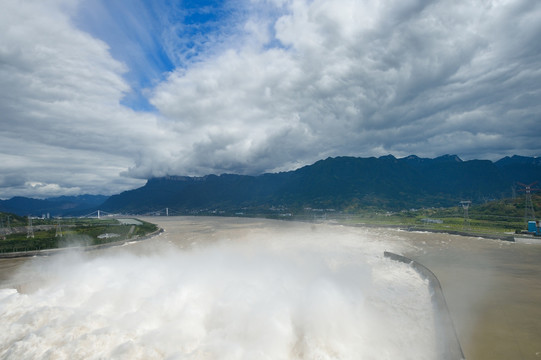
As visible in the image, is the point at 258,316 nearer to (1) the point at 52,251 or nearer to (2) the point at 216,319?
(2) the point at 216,319

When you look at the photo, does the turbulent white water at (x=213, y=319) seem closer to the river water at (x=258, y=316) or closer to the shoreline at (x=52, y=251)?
the river water at (x=258, y=316)

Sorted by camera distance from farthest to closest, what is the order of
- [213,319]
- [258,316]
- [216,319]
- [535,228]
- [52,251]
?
1. [535,228]
2. [52,251]
3. [213,319]
4. [216,319]
5. [258,316]

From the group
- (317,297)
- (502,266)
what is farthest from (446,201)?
(317,297)

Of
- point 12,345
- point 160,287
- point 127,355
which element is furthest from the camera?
point 160,287

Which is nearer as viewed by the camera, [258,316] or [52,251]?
[258,316]

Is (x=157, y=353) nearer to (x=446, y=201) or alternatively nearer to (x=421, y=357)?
(x=421, y=357)

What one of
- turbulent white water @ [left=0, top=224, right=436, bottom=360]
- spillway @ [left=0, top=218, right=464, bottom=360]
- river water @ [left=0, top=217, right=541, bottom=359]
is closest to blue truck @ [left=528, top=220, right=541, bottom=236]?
river water @ [left=0, top=217, right=541, bottom=359]

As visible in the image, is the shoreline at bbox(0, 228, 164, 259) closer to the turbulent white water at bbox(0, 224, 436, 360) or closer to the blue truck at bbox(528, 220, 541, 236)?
the turbulent white water at bbox(0, 224, 436, 360)

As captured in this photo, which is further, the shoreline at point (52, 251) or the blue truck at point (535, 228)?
the blue truck at point (535, 228)

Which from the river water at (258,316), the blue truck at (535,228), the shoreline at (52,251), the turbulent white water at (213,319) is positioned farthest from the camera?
the blue truck at (535,228)

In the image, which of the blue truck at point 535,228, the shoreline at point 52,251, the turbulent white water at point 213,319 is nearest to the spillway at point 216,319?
the turbulent white water at point 213,319

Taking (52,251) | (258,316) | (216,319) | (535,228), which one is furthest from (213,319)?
(535,228)
